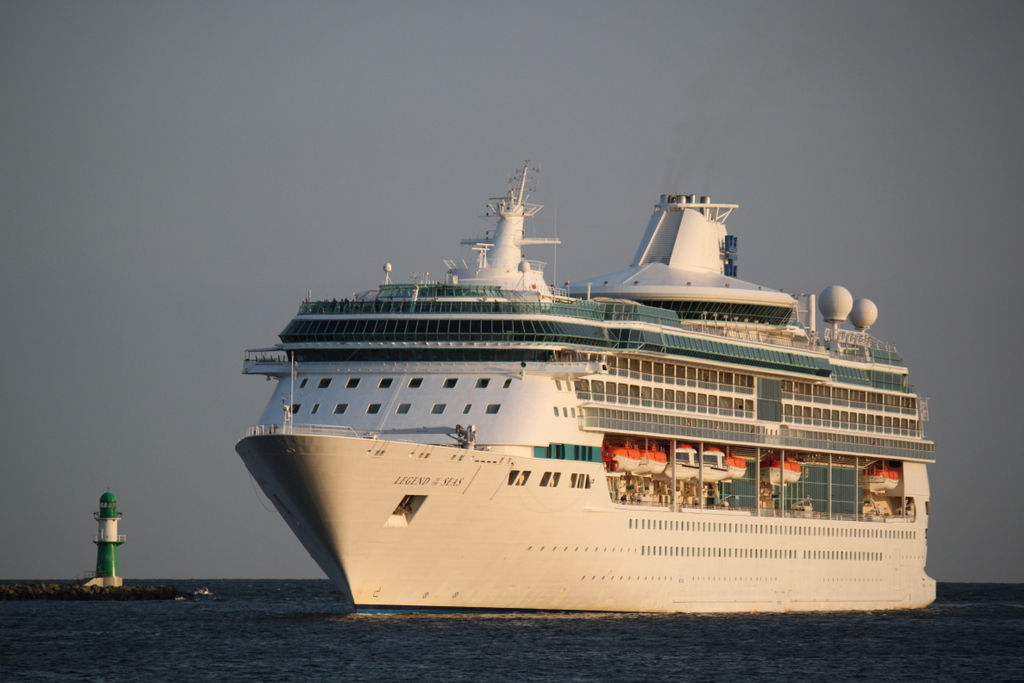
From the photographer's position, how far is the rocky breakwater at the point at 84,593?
89375mm

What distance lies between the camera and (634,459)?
2343 inches

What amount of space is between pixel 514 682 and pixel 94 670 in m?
11.9

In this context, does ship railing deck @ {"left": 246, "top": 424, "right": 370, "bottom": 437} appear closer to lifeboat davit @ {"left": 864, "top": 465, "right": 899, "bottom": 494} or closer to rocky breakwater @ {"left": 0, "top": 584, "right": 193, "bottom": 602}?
lifeboat davit @ {"left": 864, "top": 465, "right": 899, "bottom": 494}

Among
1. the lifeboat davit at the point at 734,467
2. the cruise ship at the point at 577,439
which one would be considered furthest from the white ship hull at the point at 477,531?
the lifeboat davit at the point at 734,467

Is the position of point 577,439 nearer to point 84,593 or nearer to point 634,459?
point 634,459

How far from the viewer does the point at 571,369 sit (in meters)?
55.1

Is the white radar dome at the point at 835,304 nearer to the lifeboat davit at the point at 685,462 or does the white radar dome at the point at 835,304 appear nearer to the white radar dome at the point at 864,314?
the white radar dome at the point at 864,314

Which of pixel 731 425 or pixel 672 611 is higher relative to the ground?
pixel 731 425

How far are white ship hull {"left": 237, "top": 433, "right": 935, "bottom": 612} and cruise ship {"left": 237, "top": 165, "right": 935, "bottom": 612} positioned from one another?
0.07m

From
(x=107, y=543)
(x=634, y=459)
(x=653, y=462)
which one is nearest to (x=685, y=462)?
(x=653, y=462)

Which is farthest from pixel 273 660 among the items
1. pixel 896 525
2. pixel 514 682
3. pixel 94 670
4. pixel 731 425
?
pixel 896 525

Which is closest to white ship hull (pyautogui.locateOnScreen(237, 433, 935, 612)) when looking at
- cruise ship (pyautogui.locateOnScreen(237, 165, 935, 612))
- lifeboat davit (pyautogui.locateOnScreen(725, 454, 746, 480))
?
cruise ship (pyautogui.locateOnScreen(237, 165, 935, 612))

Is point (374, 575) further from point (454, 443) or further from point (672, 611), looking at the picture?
point (672, 611)

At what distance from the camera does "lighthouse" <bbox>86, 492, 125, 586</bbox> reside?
8806 centimetres
